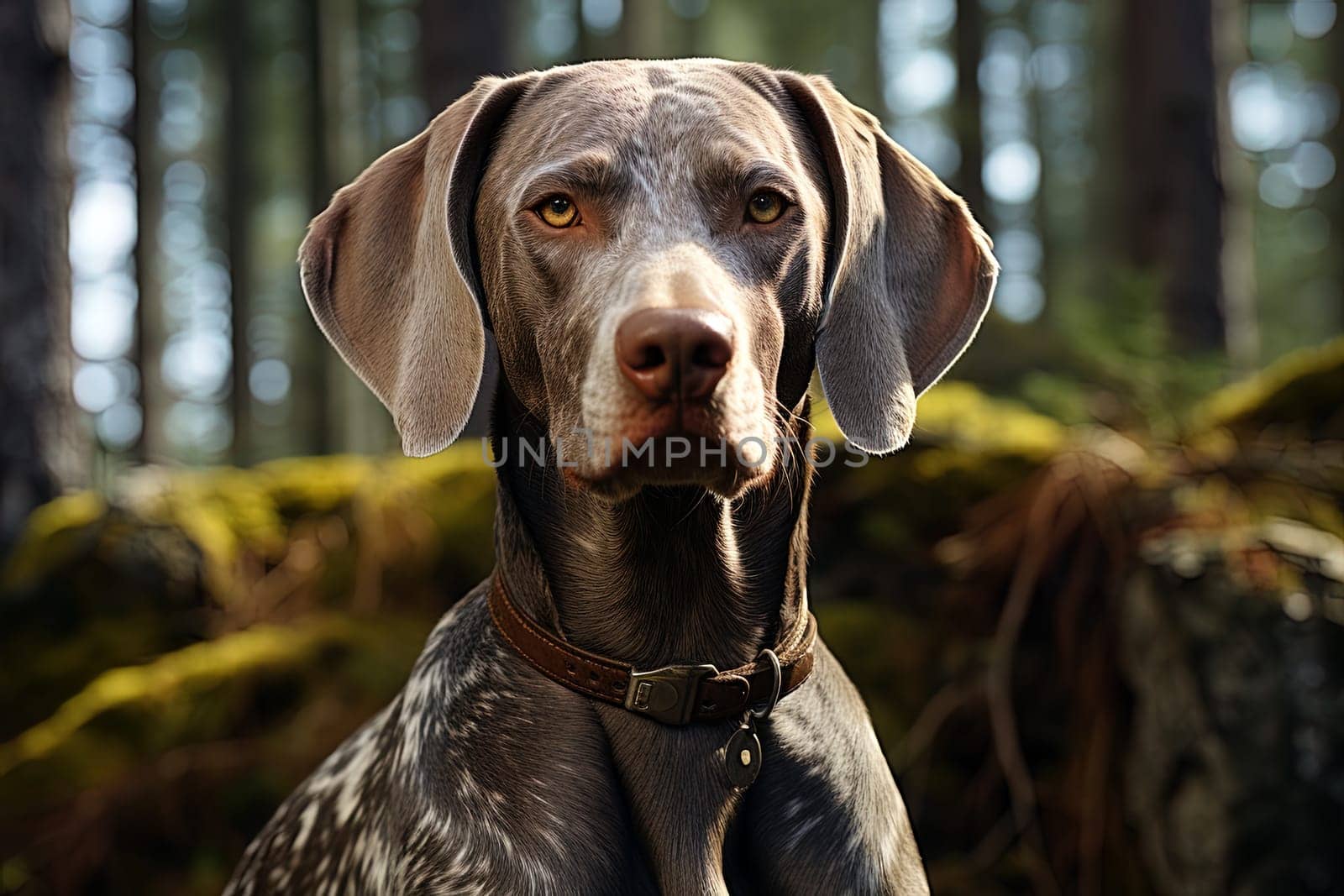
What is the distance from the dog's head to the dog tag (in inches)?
20.6

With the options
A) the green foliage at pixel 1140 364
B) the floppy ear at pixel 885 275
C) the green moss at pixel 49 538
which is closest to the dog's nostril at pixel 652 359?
the floppy ear at pixel 885 275

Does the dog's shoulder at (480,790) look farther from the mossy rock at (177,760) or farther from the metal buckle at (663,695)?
the mossy rock at (177,760)

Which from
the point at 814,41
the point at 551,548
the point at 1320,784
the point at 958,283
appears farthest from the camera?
the point at 814,41

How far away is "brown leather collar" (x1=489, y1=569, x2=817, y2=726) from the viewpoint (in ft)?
7.30

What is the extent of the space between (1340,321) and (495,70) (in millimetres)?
13203

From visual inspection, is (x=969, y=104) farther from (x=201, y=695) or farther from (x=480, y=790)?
(x=480, y=790)

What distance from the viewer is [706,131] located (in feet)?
7.39

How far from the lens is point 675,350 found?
6.11 ft

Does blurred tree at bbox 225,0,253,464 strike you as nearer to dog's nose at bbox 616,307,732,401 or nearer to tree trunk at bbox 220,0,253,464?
tree trunk at bbox 220,0,253,464

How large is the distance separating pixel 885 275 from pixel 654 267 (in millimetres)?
719

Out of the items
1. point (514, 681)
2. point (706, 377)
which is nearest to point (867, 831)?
point (514, 681)

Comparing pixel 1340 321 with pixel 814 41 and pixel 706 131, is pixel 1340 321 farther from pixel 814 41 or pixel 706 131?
pixel 706 131

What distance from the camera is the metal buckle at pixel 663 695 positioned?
2.22 m

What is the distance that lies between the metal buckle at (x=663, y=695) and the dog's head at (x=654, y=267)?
400mm
